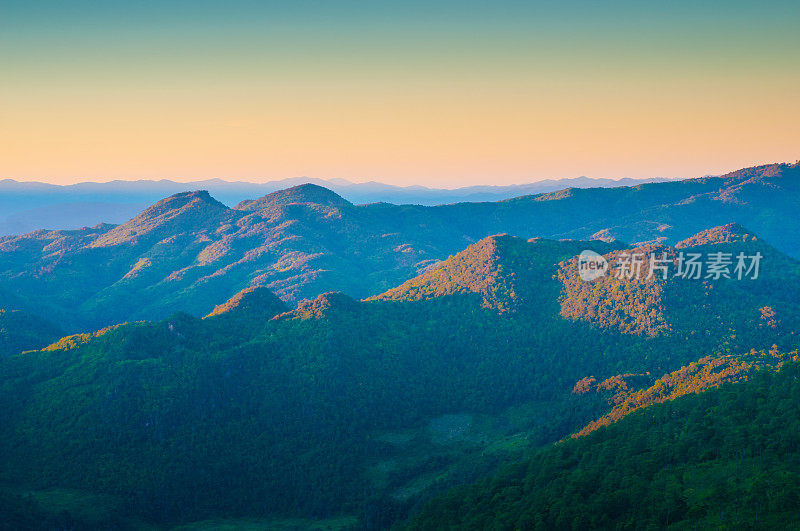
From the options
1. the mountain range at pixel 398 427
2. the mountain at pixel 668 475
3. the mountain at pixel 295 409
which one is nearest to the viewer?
the mountain at pixel 668 475

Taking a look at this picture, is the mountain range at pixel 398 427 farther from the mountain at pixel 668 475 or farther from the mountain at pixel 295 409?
the mountain at pixel 295 409

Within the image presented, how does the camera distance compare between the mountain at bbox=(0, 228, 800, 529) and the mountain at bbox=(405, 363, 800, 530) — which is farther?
the mountain at bbox=(0, 228, 800, 529)

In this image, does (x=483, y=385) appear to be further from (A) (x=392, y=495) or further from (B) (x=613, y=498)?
(B) (x=613, y=498)

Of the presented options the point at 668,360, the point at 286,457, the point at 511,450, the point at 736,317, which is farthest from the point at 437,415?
the point at 736,317

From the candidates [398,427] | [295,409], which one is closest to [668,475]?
[398,427]

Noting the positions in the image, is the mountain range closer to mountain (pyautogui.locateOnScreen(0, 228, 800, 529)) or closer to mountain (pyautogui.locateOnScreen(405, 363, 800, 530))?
mountain (pyautogui.locateOnScreen(405, 363, 800, 530))

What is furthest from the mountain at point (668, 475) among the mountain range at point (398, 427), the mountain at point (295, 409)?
the mountain at point (295, 409)

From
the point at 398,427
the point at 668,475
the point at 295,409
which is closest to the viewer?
the point at 668,475

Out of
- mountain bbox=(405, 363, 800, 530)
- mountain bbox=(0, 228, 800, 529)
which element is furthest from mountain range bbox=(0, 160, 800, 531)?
mountain bbox=(0, 228, 800, 529)

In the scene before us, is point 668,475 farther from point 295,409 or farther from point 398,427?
point 295,409
